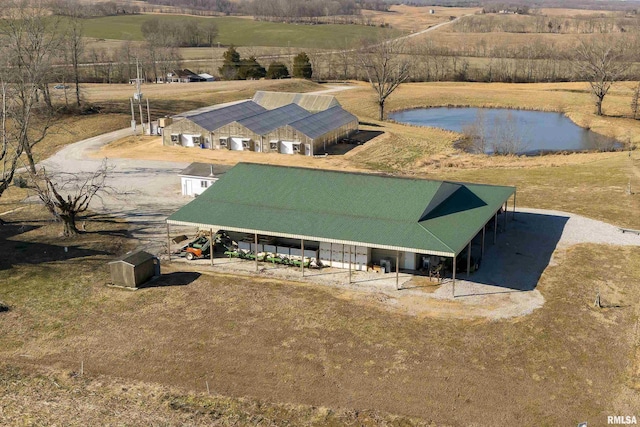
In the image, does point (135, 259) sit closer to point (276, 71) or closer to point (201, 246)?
point (201, 246)

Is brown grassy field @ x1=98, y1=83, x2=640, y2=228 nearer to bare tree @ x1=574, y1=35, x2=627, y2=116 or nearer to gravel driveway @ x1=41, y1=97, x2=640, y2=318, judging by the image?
bare tree @ x1=574, y1=35, x2=627, y2=116

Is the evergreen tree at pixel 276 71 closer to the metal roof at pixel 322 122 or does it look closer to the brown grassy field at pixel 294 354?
the metal roof at pixel 322 122

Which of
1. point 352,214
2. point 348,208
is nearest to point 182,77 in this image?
point 348,208

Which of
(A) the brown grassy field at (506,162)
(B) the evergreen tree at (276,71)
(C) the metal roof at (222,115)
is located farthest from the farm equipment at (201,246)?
(B) the evergreen tree at (276,71)

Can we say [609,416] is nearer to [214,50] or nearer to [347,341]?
[347,341]

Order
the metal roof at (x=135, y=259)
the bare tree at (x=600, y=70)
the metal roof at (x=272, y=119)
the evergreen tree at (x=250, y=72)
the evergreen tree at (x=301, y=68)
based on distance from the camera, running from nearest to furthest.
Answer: the metal roof at (x=135, y=259) → the metal roof at (x=272, y=119) → the bare tree at (x=600, y=70) → the evergreen tree at (x=250, y=72) → the evergreen tree at (x=301, y=68)
